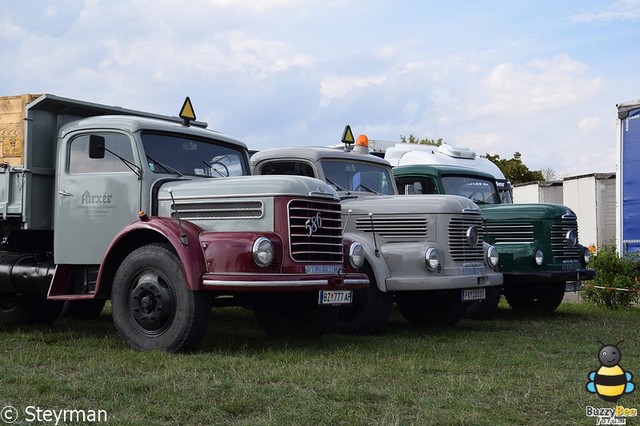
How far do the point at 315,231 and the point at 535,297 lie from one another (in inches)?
242

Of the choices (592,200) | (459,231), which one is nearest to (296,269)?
(459,231)

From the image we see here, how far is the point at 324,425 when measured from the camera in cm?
493


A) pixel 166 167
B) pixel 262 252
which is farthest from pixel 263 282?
pixel 166 167

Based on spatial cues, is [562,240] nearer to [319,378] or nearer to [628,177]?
[628,177]

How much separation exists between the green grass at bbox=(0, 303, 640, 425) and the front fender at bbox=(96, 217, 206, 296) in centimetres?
68

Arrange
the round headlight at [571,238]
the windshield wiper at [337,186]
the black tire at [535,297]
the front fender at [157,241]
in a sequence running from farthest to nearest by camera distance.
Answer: the black tire at [535,297]
the round headlight at [571,238]
the windshield wiper at [337,186]
the front fender at [157,241]

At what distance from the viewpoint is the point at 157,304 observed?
24.9 feet

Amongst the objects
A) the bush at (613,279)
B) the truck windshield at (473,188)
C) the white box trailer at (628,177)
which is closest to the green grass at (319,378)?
the truck windshield at (473,188)

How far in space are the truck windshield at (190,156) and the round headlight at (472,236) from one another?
2720 millimetres

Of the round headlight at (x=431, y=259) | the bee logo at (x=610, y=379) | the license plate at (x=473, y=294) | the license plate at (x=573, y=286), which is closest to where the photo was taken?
the bee logo at (x=610, y=379)

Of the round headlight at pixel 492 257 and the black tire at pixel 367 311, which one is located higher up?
the round headlight at pixel 492 257

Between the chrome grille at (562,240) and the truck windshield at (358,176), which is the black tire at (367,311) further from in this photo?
the chrome grille at (562,240)

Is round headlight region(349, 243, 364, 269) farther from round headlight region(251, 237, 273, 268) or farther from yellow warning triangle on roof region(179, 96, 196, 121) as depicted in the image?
yellow warning triangle on roof region(179, 96, 196, 121)

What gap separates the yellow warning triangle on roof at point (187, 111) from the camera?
30.6 feet
